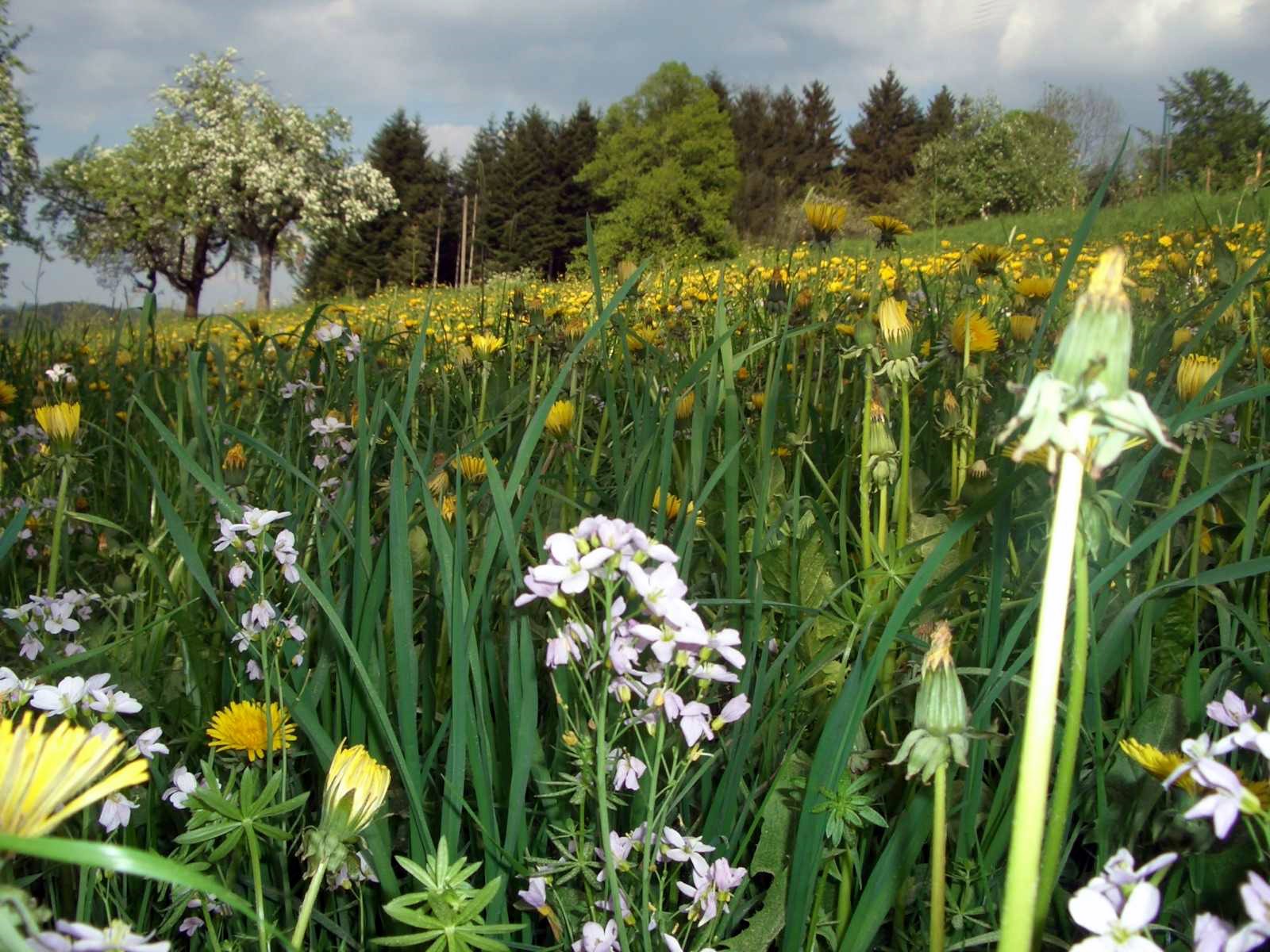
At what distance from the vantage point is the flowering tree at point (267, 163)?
40.2m

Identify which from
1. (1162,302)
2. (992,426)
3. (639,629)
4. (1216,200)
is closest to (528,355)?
(992,426)

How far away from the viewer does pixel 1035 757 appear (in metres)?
0.36

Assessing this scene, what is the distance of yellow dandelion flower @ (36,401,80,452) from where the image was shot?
4.88ft

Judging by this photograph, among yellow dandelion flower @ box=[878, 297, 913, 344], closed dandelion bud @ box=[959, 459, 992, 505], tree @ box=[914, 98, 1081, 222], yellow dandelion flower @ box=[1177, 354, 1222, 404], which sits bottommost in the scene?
closed dandelion bud @ box=[959, 459, 992, 505]

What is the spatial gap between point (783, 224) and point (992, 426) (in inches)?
68.1

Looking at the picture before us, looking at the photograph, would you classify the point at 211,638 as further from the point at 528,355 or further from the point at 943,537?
the point at 528,355

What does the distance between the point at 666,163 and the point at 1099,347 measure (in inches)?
1476

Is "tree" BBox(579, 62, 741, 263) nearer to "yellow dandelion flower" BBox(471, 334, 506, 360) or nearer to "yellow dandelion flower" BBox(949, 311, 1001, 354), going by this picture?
"yellow dandelion flower" BBox(471, 334, 506, 360)

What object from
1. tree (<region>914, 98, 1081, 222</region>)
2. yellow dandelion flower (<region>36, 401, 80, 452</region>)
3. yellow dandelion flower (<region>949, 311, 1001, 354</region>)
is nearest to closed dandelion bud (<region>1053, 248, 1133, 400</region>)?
yellow dandelion flower (<region>949, 311, 1001, 354</region>)

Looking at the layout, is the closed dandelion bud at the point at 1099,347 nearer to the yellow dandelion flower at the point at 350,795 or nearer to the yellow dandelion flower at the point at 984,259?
the yellow dandelion flower at the point at 350,795

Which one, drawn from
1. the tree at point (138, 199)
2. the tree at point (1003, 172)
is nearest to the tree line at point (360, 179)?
the tree at point (138, 199)

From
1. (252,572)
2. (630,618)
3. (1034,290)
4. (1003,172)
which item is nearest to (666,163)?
(1003,172)

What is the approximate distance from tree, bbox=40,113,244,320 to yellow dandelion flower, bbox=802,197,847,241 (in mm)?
41905

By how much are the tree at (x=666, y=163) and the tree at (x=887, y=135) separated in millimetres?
9512
